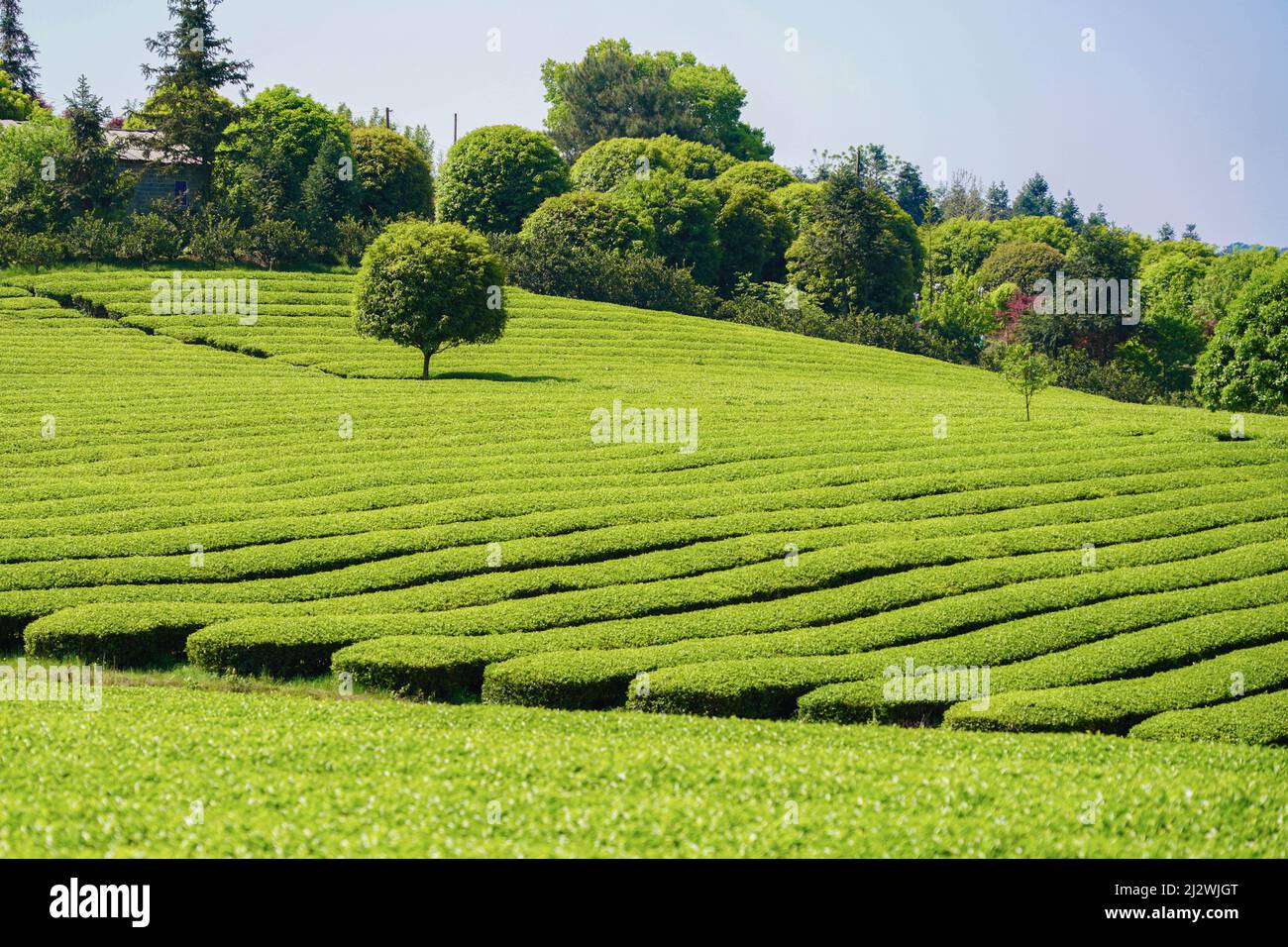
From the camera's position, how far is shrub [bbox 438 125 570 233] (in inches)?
2842

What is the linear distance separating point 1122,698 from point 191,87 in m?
64.1

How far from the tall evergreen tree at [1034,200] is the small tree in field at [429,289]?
147 meters

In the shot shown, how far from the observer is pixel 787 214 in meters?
80.9

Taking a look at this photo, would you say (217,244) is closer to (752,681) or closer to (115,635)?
(115,635)

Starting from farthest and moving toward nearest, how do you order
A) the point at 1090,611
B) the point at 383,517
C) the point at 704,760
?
1. the point at 383,517
2. the point at 1090,611
3. the point at 704,760

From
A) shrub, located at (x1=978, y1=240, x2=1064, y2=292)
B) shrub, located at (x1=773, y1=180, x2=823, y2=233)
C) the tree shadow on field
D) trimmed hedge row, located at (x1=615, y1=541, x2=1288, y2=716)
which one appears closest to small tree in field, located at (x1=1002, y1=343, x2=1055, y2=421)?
the tree shadow on field

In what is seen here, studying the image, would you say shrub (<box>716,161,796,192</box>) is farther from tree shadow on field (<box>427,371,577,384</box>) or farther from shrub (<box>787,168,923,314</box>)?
tree shadow on field (<box>427,371,577,384</box>)

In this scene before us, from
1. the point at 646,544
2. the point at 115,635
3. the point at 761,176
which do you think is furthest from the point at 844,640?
the point at 761,176

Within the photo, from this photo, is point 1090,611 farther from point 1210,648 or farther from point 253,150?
point 253,150

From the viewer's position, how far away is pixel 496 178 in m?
72.3

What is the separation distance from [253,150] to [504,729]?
2257 inches

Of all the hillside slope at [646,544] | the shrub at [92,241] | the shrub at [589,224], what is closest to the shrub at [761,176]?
the shrub at [589,224]

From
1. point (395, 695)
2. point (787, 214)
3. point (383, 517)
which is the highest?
point (787, 214)
